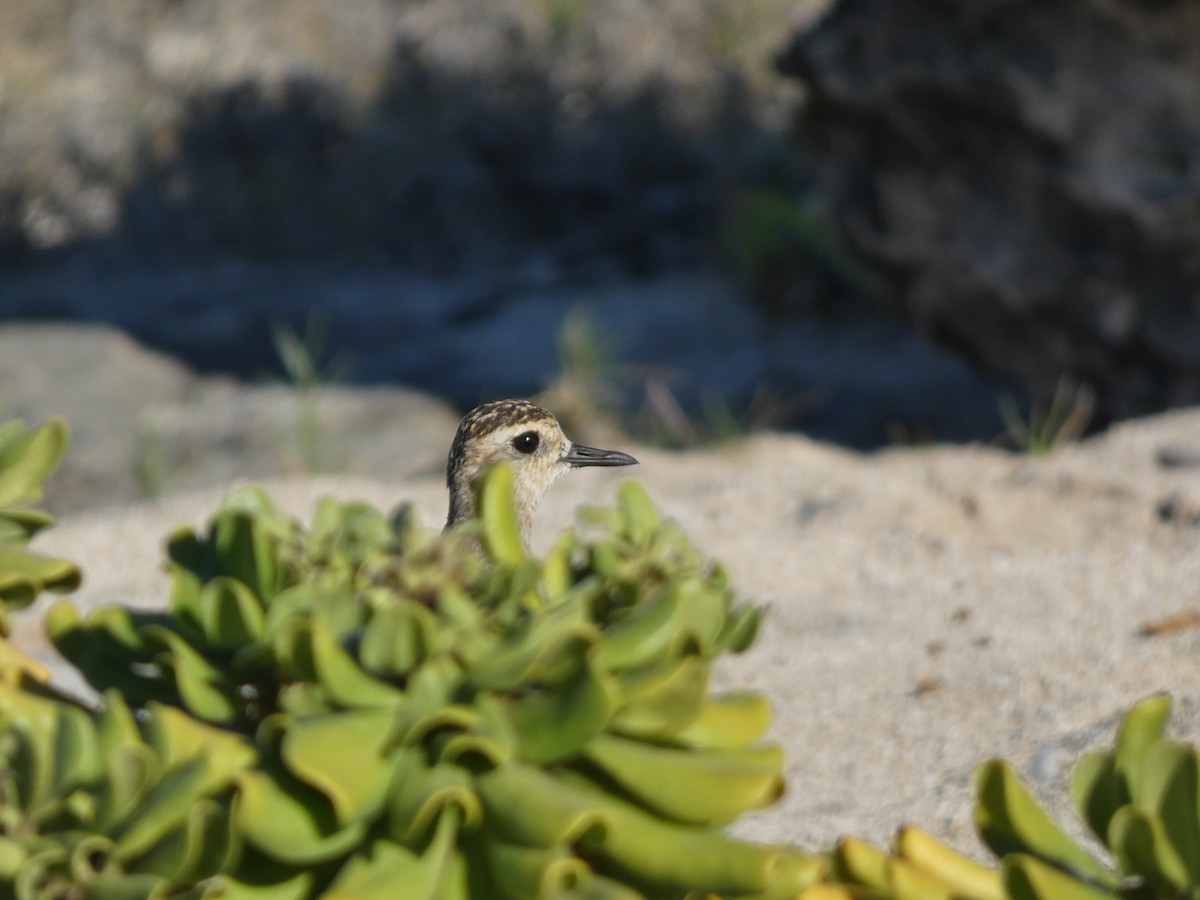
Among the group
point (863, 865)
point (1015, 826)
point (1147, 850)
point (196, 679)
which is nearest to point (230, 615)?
point (196, 679)

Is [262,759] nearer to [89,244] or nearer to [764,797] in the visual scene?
[764,797]

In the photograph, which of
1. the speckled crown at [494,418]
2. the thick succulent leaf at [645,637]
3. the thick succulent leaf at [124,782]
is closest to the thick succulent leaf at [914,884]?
the thick succulent leaf at [645,637]

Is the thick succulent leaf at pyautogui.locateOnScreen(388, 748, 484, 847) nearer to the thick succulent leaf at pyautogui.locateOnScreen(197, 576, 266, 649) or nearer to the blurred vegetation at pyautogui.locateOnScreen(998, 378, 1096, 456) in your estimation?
the thick succulent leaf at pyautogui.locateOnScreen(197, 576, 266, 649)

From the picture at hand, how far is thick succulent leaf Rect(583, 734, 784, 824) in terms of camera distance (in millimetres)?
1719

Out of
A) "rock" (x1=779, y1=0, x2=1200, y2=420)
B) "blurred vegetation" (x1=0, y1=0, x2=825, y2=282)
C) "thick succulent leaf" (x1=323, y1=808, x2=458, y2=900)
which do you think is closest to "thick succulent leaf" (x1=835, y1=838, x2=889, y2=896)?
"thick succulent leaf" (x1=323, y1=808, x2=458, y2=900)

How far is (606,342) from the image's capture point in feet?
26.5

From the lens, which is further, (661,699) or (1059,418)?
(1059,418)

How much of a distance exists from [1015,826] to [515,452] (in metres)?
2.15

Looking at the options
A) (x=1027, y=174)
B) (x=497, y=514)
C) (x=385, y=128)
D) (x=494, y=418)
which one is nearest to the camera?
(x=497, y=514)

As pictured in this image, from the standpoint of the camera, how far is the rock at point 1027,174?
20.0 ft

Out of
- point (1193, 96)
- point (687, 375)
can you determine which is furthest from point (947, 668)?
point (687, 375)

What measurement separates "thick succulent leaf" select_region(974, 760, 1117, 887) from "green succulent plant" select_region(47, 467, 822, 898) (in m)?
0.26

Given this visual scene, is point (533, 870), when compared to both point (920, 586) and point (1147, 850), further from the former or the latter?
point (920, 586)

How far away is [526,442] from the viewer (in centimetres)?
383
